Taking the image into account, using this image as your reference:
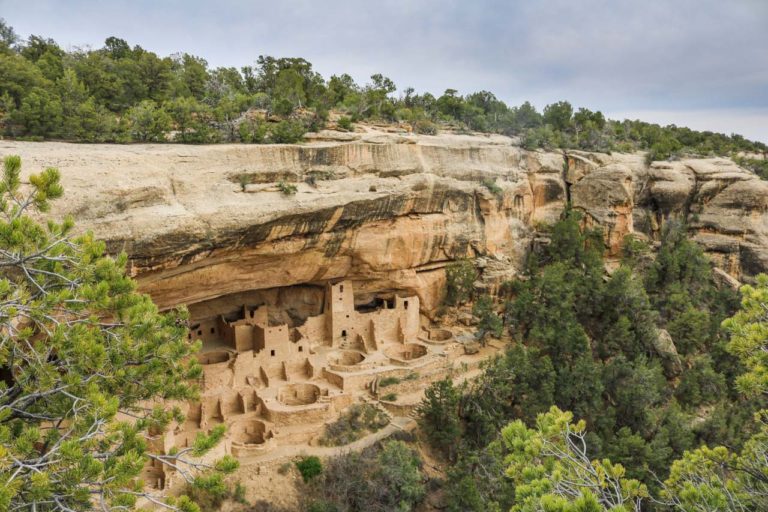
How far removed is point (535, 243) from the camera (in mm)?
26531

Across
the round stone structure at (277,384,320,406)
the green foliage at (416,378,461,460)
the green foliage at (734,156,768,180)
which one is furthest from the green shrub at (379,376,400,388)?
the green foliage at (734,156,768,180)

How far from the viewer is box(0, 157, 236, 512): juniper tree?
556 centimetres

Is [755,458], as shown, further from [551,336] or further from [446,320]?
[446,320]

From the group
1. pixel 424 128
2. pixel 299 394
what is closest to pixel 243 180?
pixel 299 394

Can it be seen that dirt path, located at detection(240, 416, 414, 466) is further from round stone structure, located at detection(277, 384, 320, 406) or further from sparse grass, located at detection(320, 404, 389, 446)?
round stone structure, located at detection(277, 384, 320, 406)

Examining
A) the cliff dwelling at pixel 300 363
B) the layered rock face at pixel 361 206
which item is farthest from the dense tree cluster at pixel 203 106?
the cliff dwelling at pixel 300 363

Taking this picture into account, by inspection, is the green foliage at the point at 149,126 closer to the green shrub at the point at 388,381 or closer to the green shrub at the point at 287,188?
the green shrub at the point at 287,188

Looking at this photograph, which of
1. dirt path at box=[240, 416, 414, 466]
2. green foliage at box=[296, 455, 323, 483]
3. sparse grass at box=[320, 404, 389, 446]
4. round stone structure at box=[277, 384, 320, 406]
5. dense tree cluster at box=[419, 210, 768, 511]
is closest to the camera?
green foliage at box=[296, 455, 323, 483]

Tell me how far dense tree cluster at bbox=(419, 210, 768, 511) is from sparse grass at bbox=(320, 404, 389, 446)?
1.70 m

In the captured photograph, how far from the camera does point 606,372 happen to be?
20141 millimetres

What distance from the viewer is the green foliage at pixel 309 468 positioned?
14.7 meters

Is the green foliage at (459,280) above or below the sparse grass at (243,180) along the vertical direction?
below

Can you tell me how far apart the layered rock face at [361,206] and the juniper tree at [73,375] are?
5097 millimetres

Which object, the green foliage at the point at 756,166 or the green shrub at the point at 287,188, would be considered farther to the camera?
the green foliage at the point at 756,166
